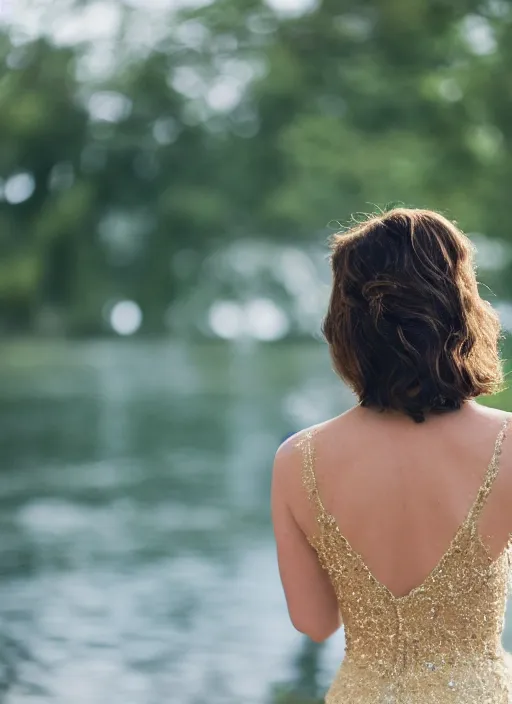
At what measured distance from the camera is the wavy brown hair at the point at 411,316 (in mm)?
896

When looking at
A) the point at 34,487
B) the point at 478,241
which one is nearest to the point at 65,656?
the point at 34,487

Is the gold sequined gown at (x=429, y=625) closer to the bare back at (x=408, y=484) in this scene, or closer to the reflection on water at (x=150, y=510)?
the bare back at (x=408, y=484)

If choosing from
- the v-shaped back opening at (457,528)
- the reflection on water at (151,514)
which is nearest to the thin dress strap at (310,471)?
the v-shaped back opening at (457,528)

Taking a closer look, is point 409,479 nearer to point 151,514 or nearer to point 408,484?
Result: point 408,484

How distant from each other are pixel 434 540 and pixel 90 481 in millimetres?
4974

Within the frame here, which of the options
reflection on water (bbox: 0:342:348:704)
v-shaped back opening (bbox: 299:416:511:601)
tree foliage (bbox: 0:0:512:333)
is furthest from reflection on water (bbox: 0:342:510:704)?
v-shaped back opening (bbox: 299:416:511:601)

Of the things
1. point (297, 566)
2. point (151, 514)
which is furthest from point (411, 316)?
point (151, 514)

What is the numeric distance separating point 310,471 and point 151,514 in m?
4.73

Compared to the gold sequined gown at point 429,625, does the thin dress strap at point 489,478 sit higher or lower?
higher

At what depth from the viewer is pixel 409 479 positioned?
0.94 metres

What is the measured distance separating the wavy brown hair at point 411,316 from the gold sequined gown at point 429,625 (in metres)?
0.10

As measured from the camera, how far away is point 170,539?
17.8ft

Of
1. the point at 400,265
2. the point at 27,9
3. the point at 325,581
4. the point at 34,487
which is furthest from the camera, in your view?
the point at 34,487

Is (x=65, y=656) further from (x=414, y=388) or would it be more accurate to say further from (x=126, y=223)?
(x=414, y=388)
